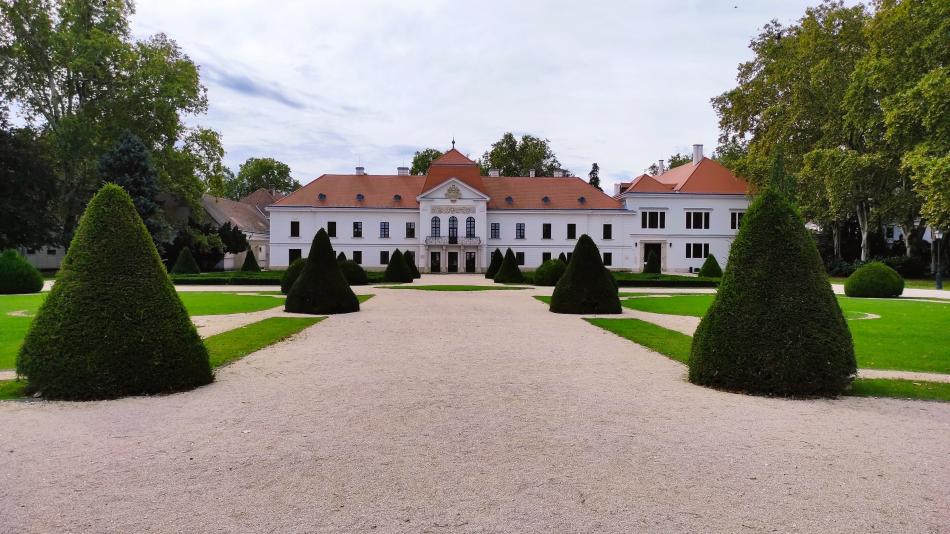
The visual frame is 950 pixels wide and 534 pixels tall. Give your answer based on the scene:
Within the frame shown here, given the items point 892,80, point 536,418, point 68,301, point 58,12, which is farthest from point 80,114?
point 892,80

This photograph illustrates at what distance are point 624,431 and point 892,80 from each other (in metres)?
38.3

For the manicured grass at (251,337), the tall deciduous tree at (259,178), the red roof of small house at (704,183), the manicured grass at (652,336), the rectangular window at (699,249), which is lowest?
the manicured grass at (652,336)

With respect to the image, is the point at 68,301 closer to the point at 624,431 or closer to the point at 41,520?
the point at 41,520

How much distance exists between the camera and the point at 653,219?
60.4 meters

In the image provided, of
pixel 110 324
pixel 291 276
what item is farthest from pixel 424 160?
pixel 110 324

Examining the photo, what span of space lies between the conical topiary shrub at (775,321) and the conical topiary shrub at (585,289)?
9.75 m

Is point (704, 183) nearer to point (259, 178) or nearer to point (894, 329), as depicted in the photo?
point (894, 329)

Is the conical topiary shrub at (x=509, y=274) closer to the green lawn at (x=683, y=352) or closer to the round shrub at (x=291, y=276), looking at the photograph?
the round shrub at (x=291, y=276)

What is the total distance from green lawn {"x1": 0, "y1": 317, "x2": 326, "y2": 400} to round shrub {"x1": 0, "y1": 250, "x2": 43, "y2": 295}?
1632cm

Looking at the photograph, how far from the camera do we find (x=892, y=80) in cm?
3491

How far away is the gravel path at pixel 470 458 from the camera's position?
3.91m

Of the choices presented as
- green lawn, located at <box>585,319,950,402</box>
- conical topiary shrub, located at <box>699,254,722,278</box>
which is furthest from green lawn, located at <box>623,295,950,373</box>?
conical topiary shrub, located at <box>699,254,722,278</box>

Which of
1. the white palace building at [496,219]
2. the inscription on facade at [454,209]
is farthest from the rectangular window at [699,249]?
the inscription on facade at [454,209]

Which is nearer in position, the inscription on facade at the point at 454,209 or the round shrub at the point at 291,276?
the round shrub at the point at 291,276
